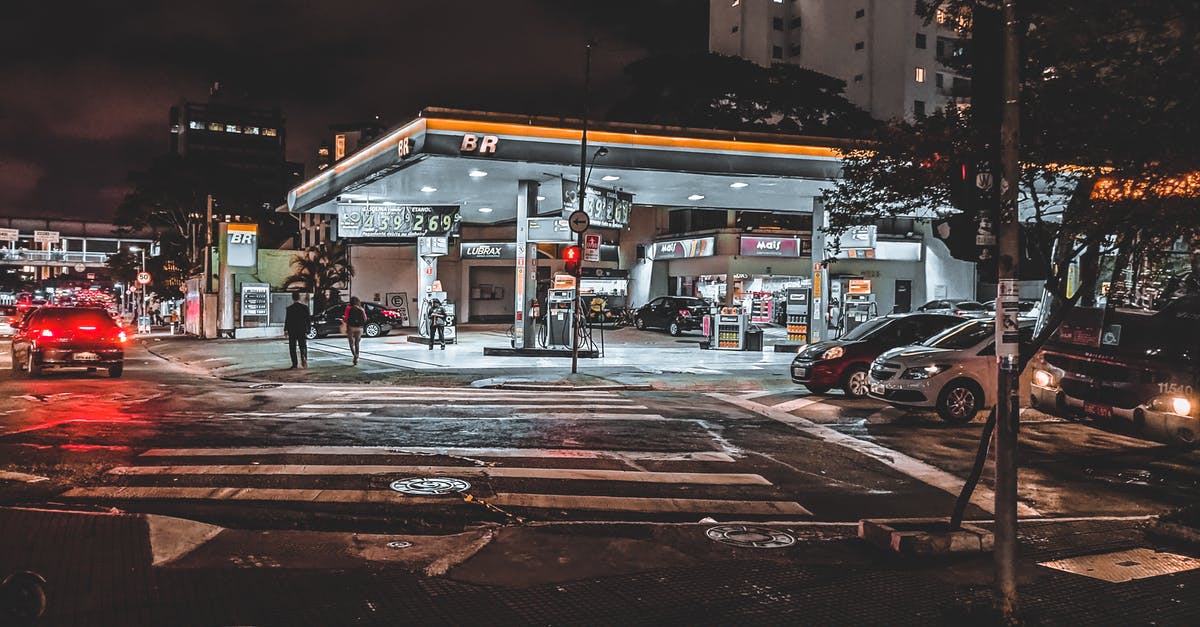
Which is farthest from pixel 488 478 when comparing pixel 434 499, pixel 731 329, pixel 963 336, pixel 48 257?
pixel 48 257

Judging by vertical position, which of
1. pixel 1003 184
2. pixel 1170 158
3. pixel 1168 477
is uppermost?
pixel 1170 158

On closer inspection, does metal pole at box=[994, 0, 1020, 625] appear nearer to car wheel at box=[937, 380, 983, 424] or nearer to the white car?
the white car

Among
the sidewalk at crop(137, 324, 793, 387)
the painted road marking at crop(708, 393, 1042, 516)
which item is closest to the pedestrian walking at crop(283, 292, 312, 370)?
the sidewalk at crop(137, 324, 793, 387)

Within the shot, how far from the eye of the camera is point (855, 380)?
15203mm

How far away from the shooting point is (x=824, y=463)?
31.7 feet

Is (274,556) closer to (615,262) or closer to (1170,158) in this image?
(1170,158)

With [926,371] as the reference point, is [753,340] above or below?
below

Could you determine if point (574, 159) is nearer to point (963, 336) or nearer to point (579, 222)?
point (579, 222)

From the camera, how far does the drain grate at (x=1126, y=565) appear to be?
230 inches

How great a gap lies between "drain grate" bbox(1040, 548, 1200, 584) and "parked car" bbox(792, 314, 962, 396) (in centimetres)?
885

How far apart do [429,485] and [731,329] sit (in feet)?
65.9

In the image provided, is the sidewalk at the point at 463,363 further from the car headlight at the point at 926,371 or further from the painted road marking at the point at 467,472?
the painted road marking at the point at 467,472

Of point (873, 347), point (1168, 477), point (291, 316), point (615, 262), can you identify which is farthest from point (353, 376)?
point (615, 262)

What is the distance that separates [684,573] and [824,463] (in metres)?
4.41
